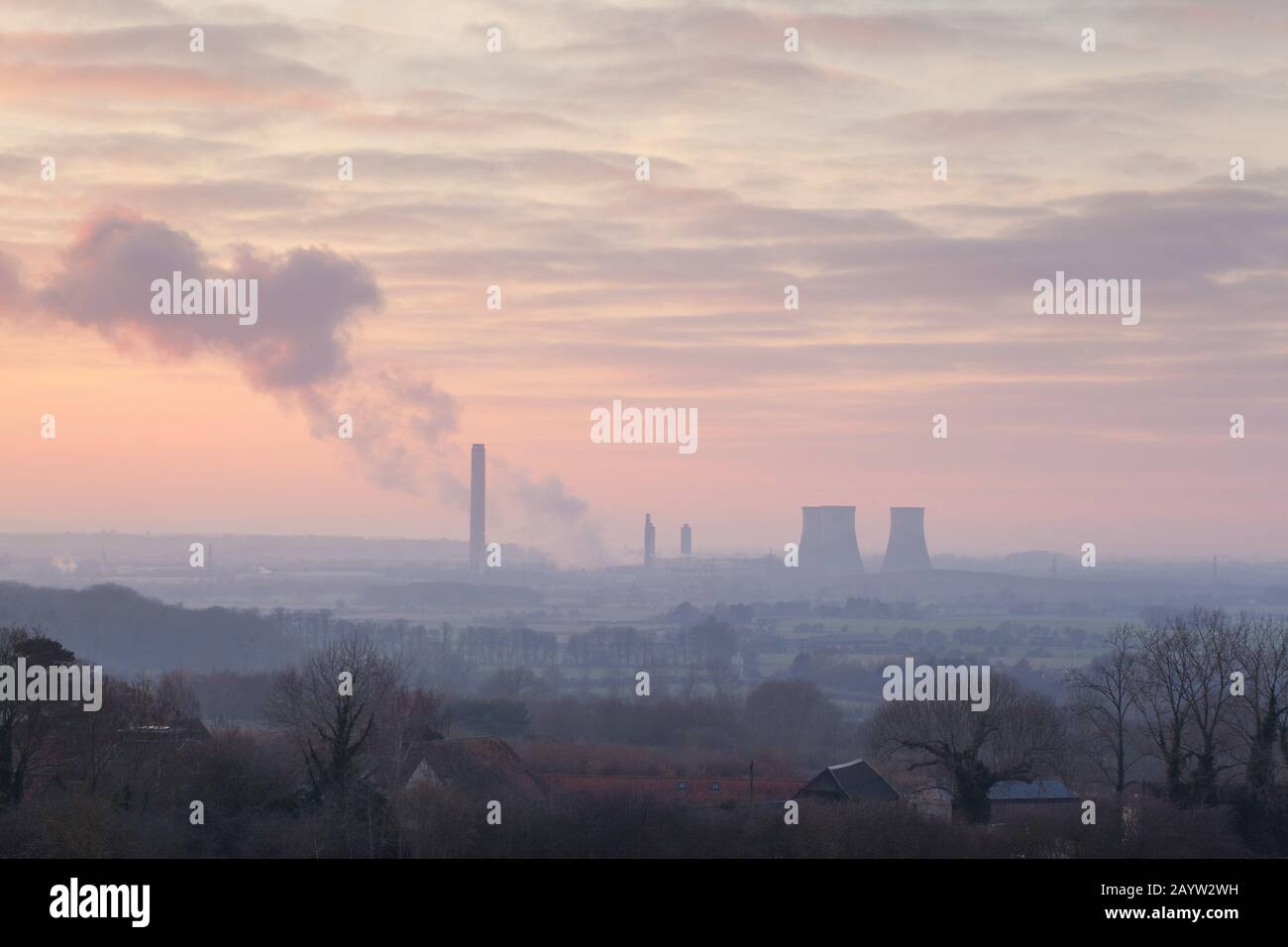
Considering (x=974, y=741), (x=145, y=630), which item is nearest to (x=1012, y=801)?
(x=974, y=741)

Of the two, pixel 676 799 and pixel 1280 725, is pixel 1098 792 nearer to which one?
pixel 1280 725

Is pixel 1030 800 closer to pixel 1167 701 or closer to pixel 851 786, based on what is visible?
pixel 851 786

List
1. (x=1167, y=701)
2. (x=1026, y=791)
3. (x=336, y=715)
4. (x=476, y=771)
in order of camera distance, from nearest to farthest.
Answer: (x=336, y=715) < (x=1026, y=791) < (x=476, y=771) < (x=1167, y=701)

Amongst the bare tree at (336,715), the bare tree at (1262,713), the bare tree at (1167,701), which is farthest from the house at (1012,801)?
the bare tree at (336,715)

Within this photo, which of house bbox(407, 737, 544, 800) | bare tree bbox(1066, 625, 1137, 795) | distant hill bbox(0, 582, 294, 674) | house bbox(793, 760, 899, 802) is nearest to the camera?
house bbox(407, 737, 544, 800)

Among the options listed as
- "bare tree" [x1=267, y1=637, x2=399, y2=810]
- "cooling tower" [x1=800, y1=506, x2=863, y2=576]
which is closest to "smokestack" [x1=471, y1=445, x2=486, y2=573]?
"cooling tower" [x1=800, y1=506, x2=863, y2=576]

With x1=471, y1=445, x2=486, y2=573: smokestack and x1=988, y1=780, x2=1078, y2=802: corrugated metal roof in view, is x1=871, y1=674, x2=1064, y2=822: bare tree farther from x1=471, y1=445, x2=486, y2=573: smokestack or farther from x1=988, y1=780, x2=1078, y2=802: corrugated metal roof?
x1=471, y1=445, x2=486, y2=573: smokestack
